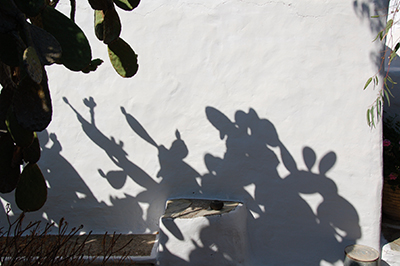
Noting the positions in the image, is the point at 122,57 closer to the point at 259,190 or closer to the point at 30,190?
the point at 30,190

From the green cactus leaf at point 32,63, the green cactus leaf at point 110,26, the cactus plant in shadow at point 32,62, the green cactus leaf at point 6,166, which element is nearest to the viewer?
the green cactus leaf at point 32,63

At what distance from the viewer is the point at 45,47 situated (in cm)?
121

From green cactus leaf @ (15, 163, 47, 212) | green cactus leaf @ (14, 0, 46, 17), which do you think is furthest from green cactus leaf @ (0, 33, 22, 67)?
green cactus leaf @ (15, 163, 47, 212)

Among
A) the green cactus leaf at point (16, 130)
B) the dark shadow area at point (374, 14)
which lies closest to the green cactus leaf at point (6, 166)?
the green cactus leaf at point (16, 130)

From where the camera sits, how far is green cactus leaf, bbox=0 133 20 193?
1571mm

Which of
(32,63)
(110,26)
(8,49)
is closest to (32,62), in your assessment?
(32,63)

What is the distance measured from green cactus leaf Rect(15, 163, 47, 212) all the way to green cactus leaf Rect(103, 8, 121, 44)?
0.76m

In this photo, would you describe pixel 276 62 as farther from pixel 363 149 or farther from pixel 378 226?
pixel 378 226

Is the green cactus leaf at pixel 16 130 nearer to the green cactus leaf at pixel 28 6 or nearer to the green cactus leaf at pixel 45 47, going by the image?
the green cactus leaf at pixel 45 47

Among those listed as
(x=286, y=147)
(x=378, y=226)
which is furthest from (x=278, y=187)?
(x=378, y=226)

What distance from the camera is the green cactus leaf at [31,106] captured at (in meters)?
1.17

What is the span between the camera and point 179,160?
124 inches

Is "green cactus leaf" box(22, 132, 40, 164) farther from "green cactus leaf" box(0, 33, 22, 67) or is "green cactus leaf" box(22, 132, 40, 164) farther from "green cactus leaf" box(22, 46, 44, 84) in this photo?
"green cactus leaf" box(22, 46, 44, 84)

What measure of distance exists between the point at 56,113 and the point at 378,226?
3.25 meters
